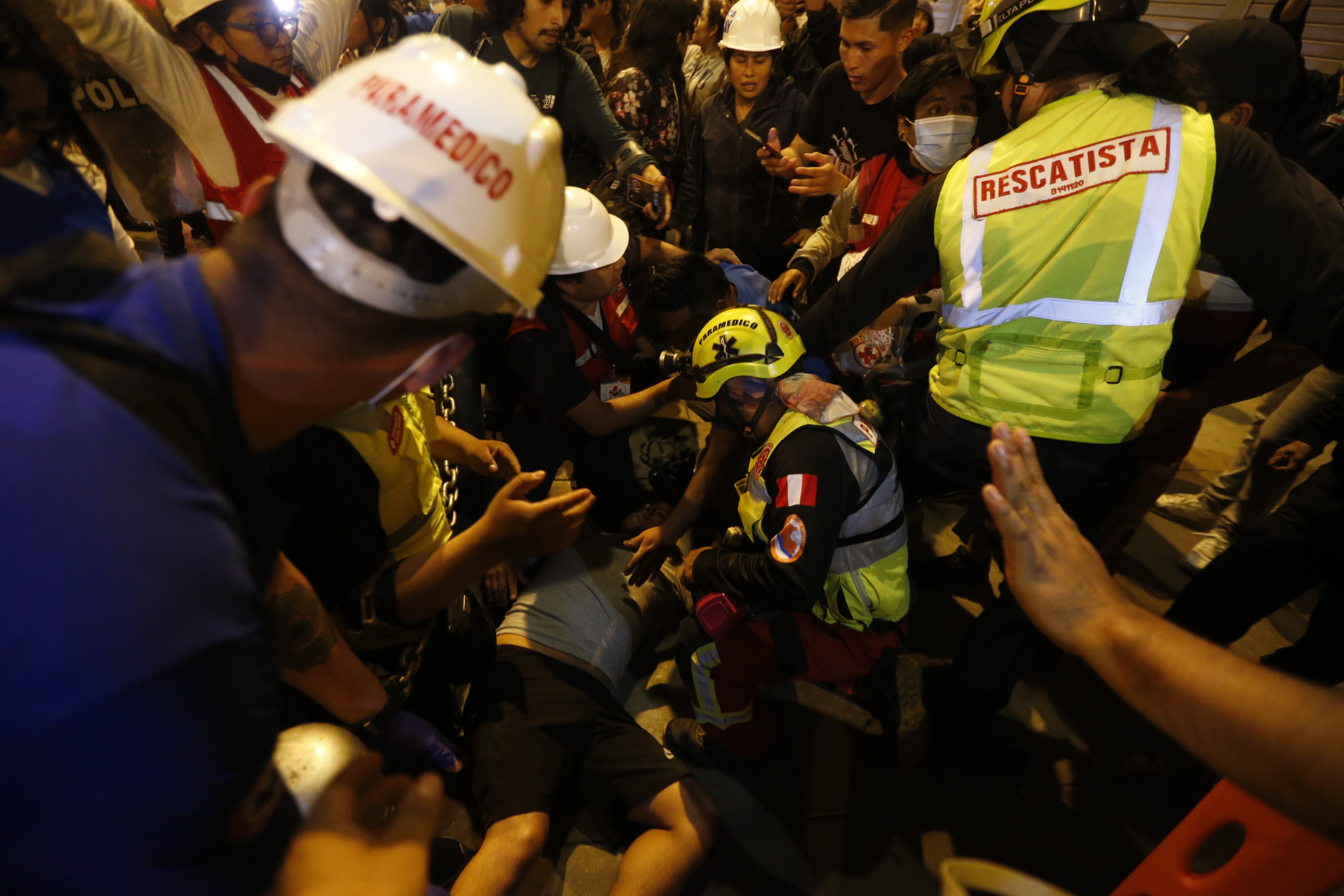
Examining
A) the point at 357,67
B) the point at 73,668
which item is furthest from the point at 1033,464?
the point at 73,668

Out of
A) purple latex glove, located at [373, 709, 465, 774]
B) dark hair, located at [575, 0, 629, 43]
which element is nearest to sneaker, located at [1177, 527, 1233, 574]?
purple latex glove, located at [373, 709, 465, 774]

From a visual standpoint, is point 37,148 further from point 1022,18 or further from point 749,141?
point 749,141

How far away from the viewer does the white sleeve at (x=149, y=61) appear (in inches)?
76.2

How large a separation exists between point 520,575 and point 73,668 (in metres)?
2.18

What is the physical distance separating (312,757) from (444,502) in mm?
1316

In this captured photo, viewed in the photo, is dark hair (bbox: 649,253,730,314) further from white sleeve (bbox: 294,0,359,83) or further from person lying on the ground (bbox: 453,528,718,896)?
white sleeve (bbox: 294,0,359,83)

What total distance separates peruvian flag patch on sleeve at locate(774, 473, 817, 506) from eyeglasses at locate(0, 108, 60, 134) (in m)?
2.25

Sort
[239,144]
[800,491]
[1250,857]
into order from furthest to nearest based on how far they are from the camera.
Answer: [239,144] → [800,491] → [1250,857]

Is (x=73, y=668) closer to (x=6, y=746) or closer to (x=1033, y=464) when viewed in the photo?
(x=6, y=746)

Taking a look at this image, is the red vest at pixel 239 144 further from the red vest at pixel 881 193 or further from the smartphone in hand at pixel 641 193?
the red vest at pixel 881 193

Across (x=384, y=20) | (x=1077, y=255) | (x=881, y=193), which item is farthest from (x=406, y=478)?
(x=384, y=20)

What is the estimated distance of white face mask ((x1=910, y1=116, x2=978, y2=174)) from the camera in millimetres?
2598

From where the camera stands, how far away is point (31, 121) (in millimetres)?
1639

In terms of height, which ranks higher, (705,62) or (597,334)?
(705,62)
